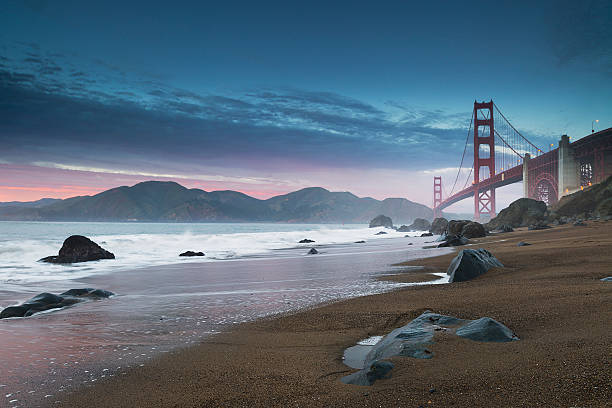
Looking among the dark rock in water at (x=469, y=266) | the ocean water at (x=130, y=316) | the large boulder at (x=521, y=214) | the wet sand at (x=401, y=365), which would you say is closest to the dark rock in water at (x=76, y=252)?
the ocean water at (x=130, y=316)

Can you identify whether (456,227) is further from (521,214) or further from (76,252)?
(76,252)

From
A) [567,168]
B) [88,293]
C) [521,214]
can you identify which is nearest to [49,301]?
[88,293]

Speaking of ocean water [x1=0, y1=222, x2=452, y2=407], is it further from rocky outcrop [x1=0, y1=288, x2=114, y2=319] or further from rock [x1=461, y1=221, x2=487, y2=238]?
rock [x1=461, y1=221, x2=487, y2=238]

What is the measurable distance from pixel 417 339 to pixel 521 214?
36.1m

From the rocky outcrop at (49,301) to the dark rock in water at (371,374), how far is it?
17.7 feet

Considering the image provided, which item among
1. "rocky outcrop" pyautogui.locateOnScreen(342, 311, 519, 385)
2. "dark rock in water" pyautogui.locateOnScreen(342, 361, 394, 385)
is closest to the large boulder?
"rocky outcrop" pyautogui.locateOnScreen(342, 311, 519, 385)

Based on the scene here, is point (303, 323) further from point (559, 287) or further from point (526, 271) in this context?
point (526, 271)

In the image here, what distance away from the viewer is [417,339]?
316 cm

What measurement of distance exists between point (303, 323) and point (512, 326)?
2.27 metres

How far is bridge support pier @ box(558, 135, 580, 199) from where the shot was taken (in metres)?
43.1

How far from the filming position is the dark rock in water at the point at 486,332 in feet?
10.2

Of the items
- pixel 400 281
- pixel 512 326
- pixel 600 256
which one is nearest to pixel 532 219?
pixel 600 256

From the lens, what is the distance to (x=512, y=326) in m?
3.61

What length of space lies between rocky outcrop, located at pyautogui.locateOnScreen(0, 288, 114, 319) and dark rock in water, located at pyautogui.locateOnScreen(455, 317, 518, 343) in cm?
605
